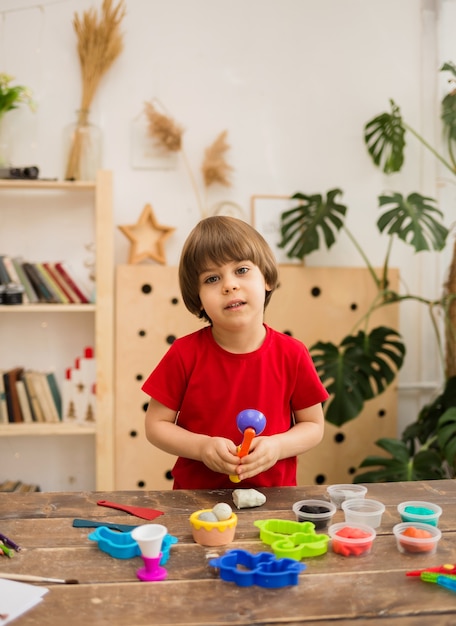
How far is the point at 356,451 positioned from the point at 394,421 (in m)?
0.24

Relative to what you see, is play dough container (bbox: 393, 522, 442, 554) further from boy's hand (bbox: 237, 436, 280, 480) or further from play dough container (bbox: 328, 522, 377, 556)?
boy's hand (bbox: 237, 436, 280, 480)

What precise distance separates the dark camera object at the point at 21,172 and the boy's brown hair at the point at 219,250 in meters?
1.66

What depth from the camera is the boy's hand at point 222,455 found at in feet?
4.60

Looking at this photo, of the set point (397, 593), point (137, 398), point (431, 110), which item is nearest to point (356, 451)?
point (137, 398)

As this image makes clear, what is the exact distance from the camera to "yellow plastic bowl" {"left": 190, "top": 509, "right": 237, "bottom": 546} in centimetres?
117

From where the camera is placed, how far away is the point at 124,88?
3285mm

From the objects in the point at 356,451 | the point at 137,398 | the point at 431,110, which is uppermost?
the point at 431,110

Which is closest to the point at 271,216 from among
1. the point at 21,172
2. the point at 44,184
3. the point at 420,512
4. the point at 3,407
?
the point at 44,184

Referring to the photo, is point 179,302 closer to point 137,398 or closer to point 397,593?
point 137,398

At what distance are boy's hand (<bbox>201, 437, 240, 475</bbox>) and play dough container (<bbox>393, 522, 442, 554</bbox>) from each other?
349 millimetres

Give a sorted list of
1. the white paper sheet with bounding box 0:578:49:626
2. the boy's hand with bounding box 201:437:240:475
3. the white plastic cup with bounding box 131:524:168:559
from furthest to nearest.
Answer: the boy's hand with bounding box 201:437:240:475
the white plastic cup with bounding box 131:524:168:559
the white paper sheet with bounding box 0:578:49:626

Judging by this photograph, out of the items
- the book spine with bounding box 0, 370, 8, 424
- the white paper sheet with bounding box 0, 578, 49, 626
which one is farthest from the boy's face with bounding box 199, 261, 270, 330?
the book spine with bounding box 0, 370, 8, 424

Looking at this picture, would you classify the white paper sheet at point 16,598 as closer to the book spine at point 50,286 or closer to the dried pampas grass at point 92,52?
the book spine at point 50,286

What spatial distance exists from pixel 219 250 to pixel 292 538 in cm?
66
